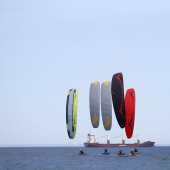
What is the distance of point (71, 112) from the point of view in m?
56.0

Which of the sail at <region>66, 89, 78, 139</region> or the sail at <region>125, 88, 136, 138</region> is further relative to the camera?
the sail at <region>66, 89, 78, 139</region>

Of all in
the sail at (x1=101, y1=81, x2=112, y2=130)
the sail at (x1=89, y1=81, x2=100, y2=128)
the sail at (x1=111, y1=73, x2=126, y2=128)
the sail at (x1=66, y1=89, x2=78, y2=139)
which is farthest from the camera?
the sail at (x1=66, y1=89, x2=78, y2=139)

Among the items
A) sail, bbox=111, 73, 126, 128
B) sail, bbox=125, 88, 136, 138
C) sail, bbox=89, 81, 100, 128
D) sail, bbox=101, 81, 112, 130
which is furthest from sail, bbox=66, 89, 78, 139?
sail, bbox=111, 73, 126, 128

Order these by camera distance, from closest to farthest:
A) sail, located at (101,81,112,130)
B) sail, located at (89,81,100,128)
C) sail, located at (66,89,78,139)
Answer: sail, located at (101,81,112,130), sail, located at (89,81,100,128), sail, located at (66,89,78,139)

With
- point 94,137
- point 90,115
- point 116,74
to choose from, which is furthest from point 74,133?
point 94,137

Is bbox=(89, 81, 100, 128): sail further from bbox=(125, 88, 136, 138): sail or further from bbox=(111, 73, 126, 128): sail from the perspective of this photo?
bbox=(111, 73, 126, 128): sail

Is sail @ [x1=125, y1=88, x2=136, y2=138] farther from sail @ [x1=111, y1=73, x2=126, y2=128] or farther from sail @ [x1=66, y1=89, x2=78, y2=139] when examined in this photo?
sail @ [x1=66, y1=89, x2=78, y2=139]

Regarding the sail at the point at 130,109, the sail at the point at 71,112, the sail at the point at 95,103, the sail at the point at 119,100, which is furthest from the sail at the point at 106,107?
the sail at the point at 71,112

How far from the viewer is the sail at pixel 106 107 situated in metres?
52.0

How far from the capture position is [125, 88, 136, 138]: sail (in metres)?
49.2

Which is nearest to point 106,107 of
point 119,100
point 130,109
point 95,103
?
point 95,103

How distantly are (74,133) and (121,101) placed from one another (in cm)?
970

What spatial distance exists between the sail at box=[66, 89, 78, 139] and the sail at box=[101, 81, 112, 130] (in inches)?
174

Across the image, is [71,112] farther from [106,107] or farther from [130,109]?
[130,109]
